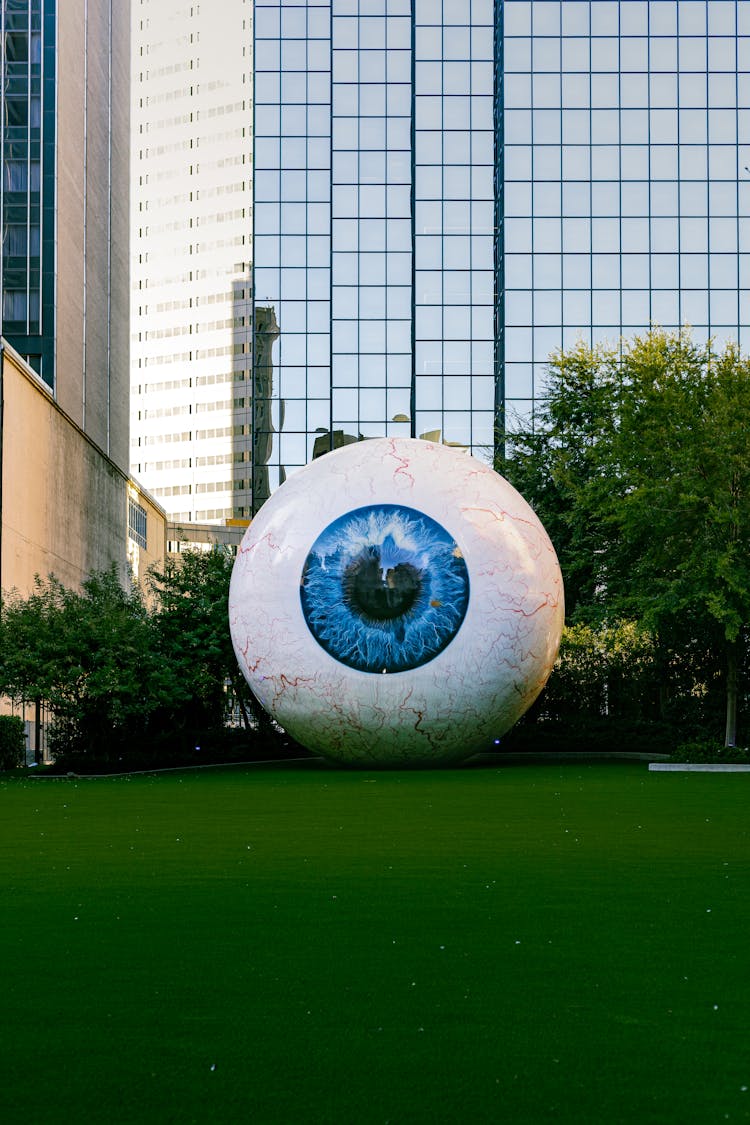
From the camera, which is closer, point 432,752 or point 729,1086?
point 729,1086

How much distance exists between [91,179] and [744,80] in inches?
1150

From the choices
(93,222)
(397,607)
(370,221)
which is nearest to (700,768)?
(397,607)

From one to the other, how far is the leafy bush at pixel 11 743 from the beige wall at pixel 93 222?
88.0 feet

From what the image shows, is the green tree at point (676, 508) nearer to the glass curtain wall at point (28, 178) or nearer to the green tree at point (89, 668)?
the green tree at point (89, 668)

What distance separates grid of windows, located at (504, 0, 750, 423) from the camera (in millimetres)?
65500

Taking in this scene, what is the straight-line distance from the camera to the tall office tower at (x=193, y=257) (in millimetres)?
136750

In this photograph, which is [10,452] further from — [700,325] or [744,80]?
[744,80]

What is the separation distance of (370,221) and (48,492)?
24626mm

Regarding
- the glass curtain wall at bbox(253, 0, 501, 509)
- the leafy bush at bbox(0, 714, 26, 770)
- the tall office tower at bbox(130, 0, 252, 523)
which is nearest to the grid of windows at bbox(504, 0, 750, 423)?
the glass curtain wall at bbox(253, 0, 501, 509)

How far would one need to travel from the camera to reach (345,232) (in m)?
70.8

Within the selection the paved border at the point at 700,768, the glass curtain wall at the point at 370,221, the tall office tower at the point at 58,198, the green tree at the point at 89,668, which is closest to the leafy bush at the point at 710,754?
the paved border at the point at 700,768

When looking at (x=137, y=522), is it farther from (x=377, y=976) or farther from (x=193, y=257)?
(x=377, y=976)

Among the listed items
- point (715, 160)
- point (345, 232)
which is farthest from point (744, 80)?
point (345, 232)

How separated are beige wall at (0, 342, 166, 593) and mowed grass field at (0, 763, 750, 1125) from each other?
Result: 107 ft
